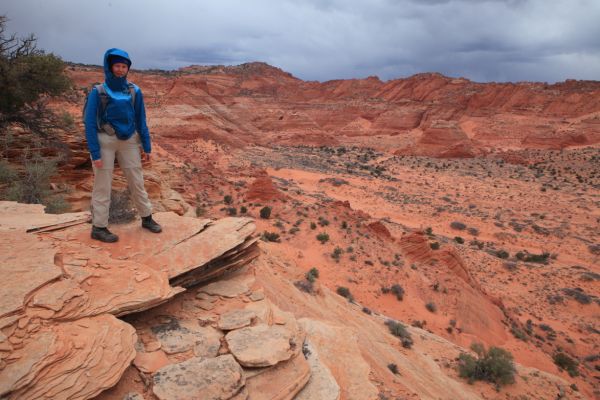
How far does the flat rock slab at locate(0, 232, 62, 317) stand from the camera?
2.68 metres

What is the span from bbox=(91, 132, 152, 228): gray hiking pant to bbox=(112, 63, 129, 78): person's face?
2.13 ft

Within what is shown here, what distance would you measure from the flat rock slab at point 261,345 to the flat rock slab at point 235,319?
78 millimetres

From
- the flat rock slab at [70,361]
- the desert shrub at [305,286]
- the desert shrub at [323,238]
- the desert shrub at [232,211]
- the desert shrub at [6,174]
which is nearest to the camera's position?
the flat rock slab at [70,361]

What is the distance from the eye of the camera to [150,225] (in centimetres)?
442

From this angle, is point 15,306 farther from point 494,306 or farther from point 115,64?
point 494,306

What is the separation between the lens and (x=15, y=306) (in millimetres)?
2586

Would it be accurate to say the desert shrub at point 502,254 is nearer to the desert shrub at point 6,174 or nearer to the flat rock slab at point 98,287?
the flat rock slab at point 98,287

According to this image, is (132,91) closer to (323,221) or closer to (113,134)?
(113,134)

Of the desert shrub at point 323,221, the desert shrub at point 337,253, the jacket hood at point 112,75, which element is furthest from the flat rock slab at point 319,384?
the desert shrub at point 323,221

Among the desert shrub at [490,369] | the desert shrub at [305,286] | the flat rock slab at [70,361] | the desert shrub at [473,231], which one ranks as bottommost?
the desert shrub at [473,231]

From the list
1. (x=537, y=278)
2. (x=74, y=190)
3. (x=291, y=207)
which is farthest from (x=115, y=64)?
(x=537, y=278)

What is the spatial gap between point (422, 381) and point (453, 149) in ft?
126

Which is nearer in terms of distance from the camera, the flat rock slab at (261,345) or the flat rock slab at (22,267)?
the flat rock slab at (22,267)

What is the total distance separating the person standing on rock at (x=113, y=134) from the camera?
12.2ft
